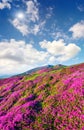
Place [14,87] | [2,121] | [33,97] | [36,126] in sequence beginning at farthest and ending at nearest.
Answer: [14,87] → [33,97] → [2,121] → [36,126]

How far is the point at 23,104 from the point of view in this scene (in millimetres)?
41750

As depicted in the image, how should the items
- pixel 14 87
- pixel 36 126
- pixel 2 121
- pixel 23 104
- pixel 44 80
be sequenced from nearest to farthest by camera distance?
pixel 36 126
pixel 2 121
pixel 23 104
pixel 44 80
pixel 14 87

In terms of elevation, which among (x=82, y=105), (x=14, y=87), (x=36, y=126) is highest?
(x=14, y=87)

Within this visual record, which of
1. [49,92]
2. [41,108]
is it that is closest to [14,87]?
[49,92]

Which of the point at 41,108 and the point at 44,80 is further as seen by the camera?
the point at 44,80

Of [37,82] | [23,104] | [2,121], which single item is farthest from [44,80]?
[2,121]

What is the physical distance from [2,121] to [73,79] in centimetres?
2050

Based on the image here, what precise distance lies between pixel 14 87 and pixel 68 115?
100ft

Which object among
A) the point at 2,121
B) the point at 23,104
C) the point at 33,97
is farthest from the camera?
the point at 33,97

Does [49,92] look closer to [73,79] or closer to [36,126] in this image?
[73,79]

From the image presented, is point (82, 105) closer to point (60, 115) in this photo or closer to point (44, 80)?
point (60, 115)

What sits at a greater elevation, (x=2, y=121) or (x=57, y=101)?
(x=57, y=101)

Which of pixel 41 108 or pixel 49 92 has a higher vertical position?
pixel 49 92

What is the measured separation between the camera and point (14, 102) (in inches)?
1818
